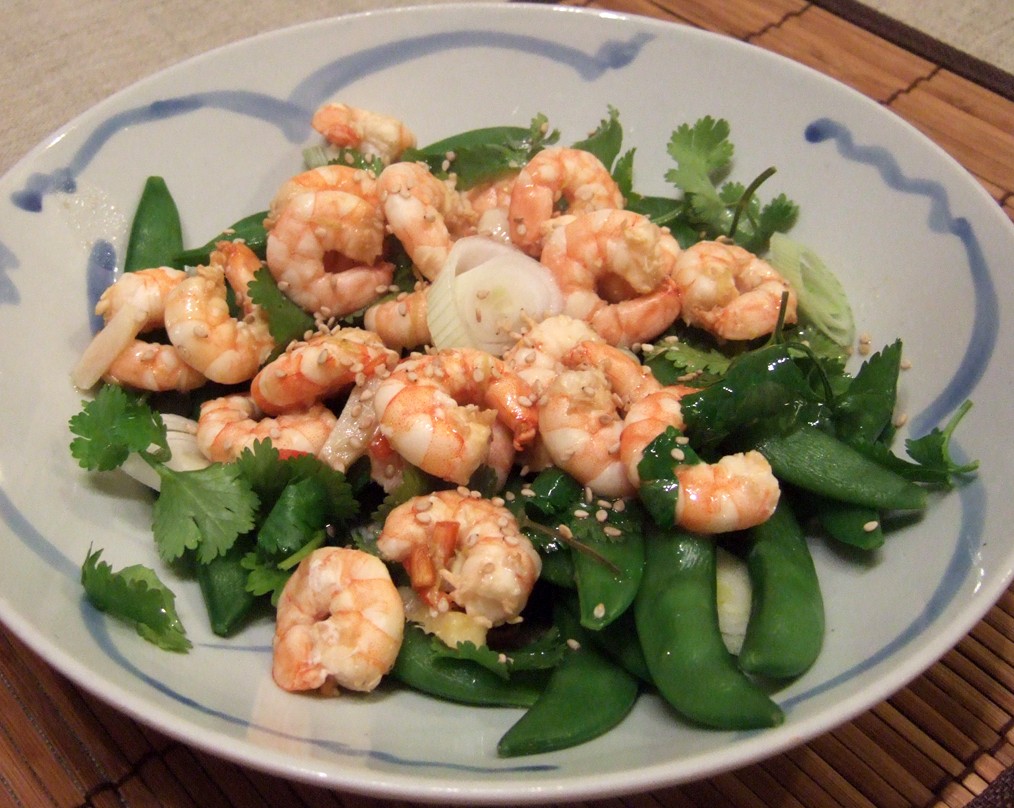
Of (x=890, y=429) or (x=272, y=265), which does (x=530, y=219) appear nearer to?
(x=272, y=265)

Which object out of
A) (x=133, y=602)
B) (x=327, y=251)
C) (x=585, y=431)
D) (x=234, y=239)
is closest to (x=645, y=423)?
(x=585, y=431)

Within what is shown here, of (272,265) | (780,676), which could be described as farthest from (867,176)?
(272,265)

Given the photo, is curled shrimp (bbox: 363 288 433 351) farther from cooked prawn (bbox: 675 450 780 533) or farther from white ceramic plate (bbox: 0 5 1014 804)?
cooked prawn (bbox: 675 450 780 533)

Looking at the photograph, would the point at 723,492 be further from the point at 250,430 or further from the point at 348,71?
the point at 348,71

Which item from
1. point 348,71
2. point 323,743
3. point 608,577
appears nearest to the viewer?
point 323,743

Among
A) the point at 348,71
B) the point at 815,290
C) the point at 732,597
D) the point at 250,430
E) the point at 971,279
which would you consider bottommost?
the point at 732,597

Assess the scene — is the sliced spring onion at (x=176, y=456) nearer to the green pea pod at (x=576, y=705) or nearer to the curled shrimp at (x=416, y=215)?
the curled shrimp at (x=416, y=215)

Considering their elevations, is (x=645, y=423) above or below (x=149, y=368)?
above

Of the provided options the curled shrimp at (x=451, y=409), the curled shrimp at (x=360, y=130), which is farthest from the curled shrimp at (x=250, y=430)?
the curled shrimp at (x=360, y=130)
